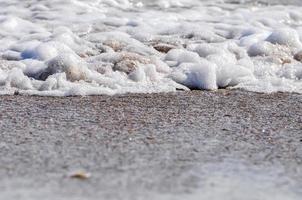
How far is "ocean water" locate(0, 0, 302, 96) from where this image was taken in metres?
3.57

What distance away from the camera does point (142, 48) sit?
4305 mm

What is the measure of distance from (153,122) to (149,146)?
38 centimetres

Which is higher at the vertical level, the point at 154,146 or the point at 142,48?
the point at 142,48

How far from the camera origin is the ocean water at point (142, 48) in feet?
11.7

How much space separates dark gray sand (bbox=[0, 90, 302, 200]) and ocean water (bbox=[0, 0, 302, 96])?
239 mm

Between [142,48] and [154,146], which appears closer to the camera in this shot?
[154,146]

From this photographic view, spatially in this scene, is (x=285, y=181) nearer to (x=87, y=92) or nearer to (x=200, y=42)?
(x=87, y=92)

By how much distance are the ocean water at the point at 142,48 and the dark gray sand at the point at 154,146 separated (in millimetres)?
239

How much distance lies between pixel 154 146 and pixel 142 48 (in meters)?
1.94

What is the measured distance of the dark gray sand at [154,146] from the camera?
1989mm

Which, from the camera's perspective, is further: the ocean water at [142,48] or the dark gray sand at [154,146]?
the ocean water at [142,48]

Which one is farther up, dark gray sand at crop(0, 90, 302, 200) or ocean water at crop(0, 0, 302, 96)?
ocean water at crop(0, 0, 302, 96)

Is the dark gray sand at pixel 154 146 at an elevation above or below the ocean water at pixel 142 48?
below

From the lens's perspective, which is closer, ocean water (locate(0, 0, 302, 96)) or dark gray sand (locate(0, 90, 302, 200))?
dark gray sand (locate(0, 90, 302, 200))
